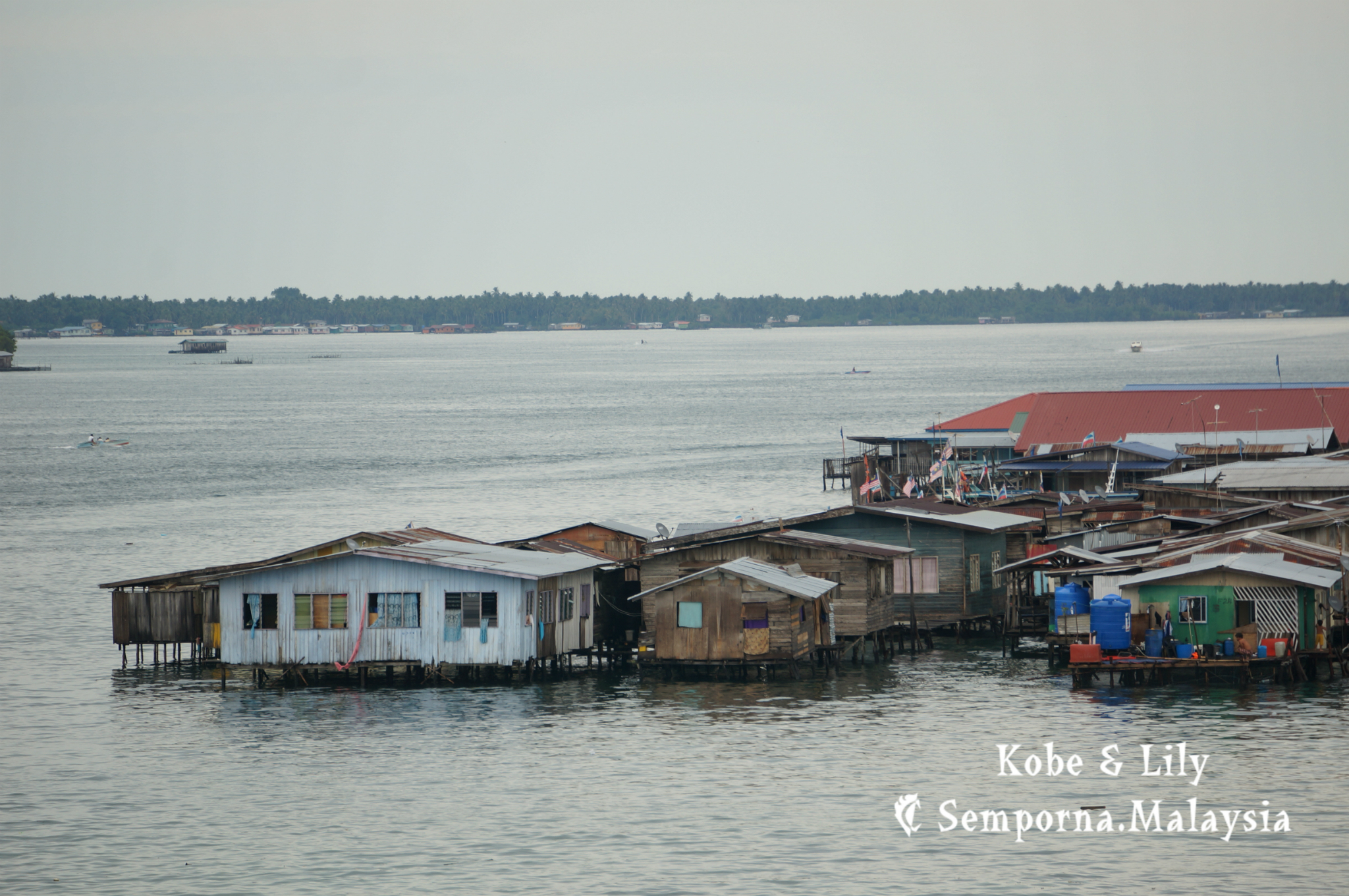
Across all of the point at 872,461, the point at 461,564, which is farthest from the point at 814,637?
the point at 872,461

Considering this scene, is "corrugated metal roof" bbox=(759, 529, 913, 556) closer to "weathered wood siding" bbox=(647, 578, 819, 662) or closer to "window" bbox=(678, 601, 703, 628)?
"weathered wood siding" bbox=(647, 578, 819, 662)

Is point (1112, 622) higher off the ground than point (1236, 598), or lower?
lower

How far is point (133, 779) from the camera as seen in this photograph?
41.7 metres

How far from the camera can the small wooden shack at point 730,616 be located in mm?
51094

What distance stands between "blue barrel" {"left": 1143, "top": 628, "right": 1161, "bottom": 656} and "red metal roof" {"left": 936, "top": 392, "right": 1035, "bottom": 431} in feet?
206

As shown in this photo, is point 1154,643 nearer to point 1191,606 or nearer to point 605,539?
point 1191,606

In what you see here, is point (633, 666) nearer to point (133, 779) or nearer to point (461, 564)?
point (461, 564)

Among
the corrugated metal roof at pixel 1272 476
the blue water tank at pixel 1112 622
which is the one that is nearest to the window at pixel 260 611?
the blue water tank at pixel 1112 622

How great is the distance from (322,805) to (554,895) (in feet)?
28.0

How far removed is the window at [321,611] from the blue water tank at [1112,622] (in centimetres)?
2293

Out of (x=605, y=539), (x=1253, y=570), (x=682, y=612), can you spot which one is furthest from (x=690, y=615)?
(x=1253, y=570)

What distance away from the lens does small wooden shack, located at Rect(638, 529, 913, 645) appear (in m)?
54.5

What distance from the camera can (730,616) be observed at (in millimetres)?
51438

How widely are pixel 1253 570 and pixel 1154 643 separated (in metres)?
3.60
